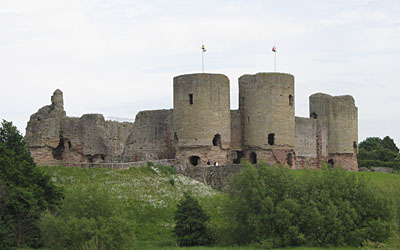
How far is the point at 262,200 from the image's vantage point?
1115 inches

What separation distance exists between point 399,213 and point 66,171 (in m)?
16.5

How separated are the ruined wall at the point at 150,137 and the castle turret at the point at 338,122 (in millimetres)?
11769

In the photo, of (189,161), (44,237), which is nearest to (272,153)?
(189,161)

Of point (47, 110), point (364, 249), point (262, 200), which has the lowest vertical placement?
point (364, 249)

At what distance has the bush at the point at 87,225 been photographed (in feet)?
81.7

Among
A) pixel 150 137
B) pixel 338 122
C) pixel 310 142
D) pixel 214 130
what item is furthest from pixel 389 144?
pixel 214 130

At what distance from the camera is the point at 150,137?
4472cm

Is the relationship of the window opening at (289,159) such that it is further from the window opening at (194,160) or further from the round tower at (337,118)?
the round tower at (337,118)

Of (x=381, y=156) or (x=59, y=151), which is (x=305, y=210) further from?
(x=381, y=156)

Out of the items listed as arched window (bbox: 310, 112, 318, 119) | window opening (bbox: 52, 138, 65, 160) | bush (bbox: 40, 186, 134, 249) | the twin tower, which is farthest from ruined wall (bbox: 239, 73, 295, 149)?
bush (bbox: 40, 186, 134, 249)

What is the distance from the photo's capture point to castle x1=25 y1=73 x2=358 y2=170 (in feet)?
136

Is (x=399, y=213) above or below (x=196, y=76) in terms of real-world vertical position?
below

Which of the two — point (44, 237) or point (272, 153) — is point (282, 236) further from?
point (272, 153)

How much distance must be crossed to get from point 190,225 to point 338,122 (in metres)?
23.5
